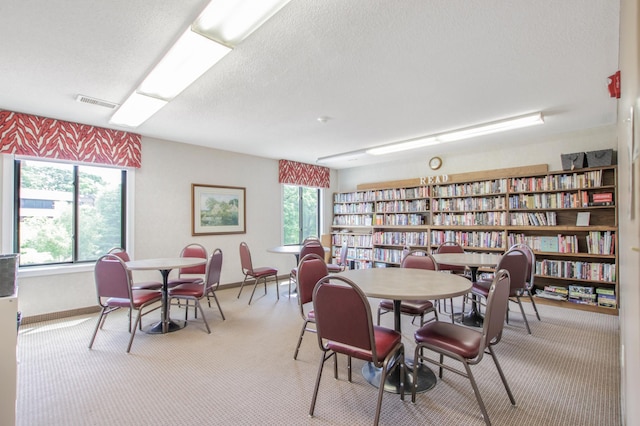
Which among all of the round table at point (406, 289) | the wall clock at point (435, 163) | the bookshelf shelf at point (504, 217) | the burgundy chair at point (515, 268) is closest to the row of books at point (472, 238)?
the bookshelf shelf at point (504, 217)

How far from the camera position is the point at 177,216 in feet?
15.8

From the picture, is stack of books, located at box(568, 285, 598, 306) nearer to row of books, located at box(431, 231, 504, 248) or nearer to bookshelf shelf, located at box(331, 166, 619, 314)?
bookshelf shelf, located at box(331, 166, 619, 314)

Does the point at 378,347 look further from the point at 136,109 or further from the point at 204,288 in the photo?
the point at 136,109

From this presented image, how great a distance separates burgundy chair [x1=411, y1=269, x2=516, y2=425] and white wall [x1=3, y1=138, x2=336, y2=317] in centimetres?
407

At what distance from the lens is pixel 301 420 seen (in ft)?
6.06

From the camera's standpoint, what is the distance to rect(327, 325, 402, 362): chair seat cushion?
1.73 metres

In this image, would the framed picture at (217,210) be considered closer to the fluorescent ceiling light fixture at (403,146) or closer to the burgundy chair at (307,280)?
the fluorescent ceiling light fixture at (403,146)

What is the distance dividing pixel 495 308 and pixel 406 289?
1.69 ft

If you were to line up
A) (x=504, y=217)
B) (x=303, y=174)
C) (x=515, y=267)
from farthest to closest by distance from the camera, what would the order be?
1. (x=303, y=174)
2. (x=504, y=217)
3. (x=515, y=267)

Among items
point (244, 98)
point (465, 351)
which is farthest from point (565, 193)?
point (244, 98)

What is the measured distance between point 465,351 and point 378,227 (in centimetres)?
479

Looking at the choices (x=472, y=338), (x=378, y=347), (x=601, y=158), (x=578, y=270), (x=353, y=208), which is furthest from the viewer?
(x=353, y=208)

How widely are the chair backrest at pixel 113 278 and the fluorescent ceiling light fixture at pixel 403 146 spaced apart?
13.0 ft

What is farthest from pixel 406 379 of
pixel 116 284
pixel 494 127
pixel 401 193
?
pixel 401 193
